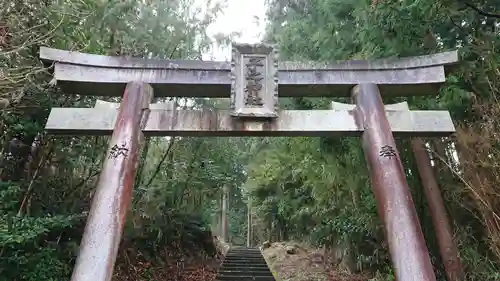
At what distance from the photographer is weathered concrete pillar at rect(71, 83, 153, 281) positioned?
13.3 ft

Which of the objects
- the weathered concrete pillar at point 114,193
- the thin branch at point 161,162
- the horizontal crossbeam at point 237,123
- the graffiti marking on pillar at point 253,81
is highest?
the thin branch at point 161,162

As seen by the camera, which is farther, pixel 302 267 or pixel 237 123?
pixel 302 267

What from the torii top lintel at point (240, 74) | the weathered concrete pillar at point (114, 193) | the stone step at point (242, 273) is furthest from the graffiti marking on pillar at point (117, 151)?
the stone step at point (242, 273)

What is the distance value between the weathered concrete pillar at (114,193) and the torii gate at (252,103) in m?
0.01

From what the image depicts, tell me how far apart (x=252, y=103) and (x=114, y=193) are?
6.75 feet

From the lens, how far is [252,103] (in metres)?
5.23

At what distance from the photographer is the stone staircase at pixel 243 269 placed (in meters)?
10.3

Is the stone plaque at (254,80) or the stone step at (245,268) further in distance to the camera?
the stone step at (245,268)

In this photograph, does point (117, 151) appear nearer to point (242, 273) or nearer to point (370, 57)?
point (370, 57)

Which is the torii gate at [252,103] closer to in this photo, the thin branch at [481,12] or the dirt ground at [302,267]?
the thin branch at [481,12]

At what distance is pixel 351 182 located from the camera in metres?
8.62

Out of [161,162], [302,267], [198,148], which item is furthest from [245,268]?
[161,162]

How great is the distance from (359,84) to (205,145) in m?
5.87

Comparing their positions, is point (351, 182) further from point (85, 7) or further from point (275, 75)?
point (85, 7)
